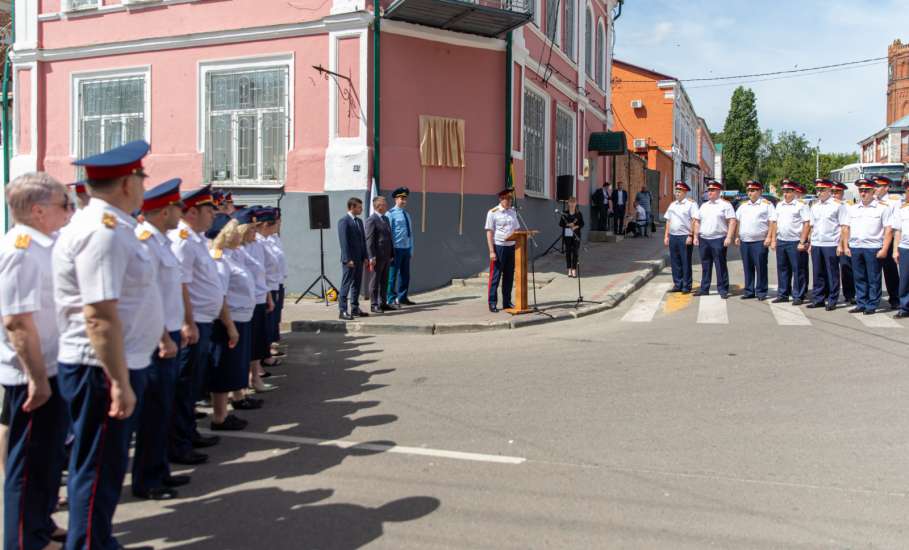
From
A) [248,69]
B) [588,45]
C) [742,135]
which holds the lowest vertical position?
[248,69]

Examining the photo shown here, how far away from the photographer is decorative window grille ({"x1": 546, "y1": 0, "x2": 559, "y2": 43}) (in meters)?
19.8

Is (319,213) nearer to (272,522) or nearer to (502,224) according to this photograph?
(502,224)

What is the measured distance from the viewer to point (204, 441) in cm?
599

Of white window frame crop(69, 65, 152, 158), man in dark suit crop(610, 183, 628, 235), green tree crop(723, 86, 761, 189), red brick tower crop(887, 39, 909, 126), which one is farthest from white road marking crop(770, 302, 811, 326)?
red brick tower crop(887, 39, 909, 126)

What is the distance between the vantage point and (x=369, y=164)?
566 inches

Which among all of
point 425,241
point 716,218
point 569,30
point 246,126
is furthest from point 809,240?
point 569,30

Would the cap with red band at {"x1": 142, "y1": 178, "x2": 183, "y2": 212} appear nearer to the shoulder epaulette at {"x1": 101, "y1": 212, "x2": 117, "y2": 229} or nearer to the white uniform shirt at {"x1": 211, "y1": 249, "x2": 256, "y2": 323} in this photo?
the shoulder epaulette at {"x1": 101, "y1": 212, "x2": 117, "y2": 229}

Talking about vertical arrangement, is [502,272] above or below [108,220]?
below

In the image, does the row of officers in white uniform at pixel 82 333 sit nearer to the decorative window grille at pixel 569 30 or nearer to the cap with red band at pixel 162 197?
the cap with red band at pixel 162 197

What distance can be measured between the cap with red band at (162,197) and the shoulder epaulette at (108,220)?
1.04 metres

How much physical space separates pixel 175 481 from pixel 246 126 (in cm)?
1159

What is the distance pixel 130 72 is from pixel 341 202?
591 centimetres

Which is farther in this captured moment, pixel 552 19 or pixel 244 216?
pixel 552 19

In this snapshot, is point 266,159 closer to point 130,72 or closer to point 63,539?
point 130,72
